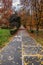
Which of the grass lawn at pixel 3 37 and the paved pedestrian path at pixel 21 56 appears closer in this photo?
the paved pedestrian path at pixel 21 56

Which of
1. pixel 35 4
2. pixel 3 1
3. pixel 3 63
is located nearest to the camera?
pixel 3 63

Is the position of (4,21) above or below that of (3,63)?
below

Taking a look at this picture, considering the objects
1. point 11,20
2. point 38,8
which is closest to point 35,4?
point 38,8

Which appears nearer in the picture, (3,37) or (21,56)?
(21,56)

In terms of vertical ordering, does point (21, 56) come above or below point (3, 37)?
above

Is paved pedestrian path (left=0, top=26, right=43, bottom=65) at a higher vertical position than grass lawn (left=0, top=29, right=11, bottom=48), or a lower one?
higher

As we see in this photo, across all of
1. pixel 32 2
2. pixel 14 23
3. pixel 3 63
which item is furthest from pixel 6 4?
pixel 3 63

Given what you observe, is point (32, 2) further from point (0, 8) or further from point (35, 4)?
point (0, 8)

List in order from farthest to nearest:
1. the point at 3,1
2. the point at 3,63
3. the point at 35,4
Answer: the point at 3,1, the point at 35,4, the point at 3,63

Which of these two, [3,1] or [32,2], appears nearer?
[32,2]

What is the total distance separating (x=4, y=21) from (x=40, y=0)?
19.3 metres

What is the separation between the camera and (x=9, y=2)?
4866 cm

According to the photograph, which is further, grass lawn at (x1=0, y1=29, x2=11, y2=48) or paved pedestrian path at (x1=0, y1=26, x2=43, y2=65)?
grass lawn at (x1=0, y1=29, x2=11, y2=48)

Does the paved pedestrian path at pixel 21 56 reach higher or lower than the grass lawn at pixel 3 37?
higher
